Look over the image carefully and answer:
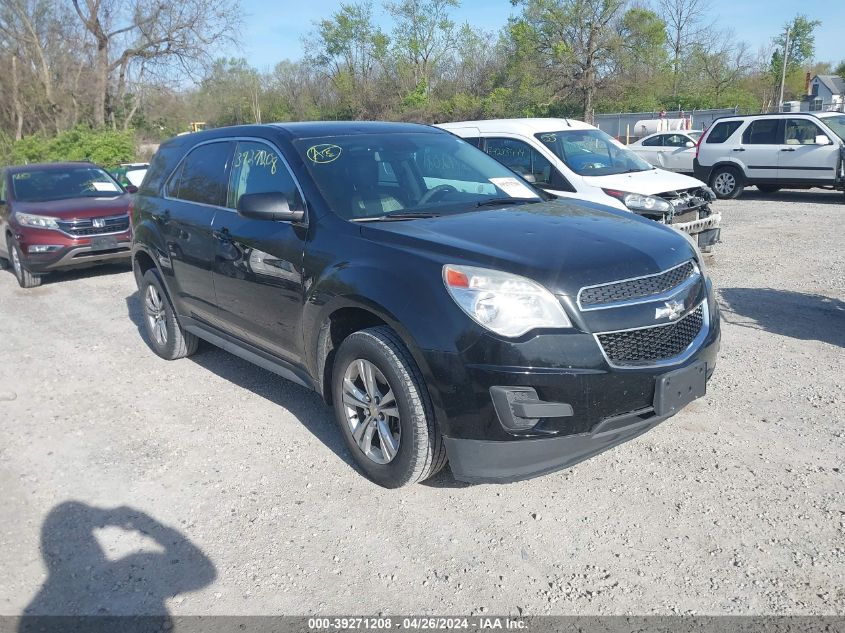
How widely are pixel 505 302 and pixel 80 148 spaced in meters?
29.9

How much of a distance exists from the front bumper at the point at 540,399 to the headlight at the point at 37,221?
8034 mm

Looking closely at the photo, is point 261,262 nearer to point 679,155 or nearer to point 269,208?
point 269,208

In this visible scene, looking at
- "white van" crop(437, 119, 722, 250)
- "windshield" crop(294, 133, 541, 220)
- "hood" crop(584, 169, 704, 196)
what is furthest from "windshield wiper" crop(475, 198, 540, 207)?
"hood" crop(584, 169, 704, 196)

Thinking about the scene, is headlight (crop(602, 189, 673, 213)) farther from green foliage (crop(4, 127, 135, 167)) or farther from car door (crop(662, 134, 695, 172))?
green foliage (crop(4, 127, 135, 167))

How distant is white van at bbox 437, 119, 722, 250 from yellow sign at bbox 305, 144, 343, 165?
399cm

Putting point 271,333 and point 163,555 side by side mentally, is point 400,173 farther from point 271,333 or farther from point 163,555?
point 163,555

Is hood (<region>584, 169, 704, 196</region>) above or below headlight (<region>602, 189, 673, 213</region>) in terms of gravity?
above

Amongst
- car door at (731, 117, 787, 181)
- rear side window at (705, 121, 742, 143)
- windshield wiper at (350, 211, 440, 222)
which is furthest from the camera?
rear side window at (705, 121, 742, 143)

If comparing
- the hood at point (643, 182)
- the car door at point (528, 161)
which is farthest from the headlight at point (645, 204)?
the car door at point (528, 161)

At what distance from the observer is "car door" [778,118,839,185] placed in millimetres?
14148

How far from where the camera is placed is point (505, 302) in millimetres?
3188

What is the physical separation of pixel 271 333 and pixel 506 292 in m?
1.82

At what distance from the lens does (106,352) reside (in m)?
6.53

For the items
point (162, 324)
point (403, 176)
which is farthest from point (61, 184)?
point (403, 176)
